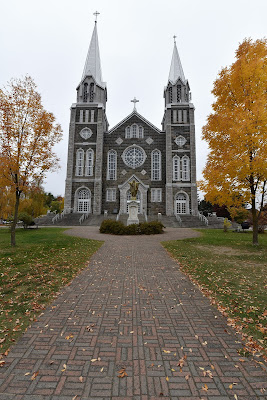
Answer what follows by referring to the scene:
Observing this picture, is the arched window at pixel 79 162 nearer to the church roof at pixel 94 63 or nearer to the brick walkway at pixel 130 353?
the church roof at pixel 94 63

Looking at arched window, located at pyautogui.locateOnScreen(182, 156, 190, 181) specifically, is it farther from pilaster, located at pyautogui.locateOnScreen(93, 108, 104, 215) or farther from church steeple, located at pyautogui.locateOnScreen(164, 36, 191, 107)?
pilaster, located at pyautogui.locateOnScreen(93, 108, 104, 215)

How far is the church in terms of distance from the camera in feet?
111

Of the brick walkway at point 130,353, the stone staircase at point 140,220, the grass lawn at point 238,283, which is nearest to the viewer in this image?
the brick walkway at point 130,353

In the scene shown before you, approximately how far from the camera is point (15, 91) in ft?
31.7

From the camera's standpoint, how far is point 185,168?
114ft

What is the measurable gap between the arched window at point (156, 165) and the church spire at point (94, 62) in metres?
17.1

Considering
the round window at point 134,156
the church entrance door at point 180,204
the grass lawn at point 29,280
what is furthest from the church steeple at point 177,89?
the grass lawn at point 29,280

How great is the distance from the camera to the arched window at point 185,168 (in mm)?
34406

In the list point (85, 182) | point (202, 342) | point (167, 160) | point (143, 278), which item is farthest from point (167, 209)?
point (202, 342)

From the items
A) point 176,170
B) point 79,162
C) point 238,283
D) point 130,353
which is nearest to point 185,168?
point 176,170

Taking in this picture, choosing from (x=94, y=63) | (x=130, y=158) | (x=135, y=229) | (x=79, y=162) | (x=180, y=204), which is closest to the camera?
(x=135, y=229)

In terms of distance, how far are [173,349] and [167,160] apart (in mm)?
33039

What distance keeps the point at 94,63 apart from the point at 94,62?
0.30 m

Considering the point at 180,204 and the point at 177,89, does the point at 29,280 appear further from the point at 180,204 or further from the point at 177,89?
the point at 177,89
